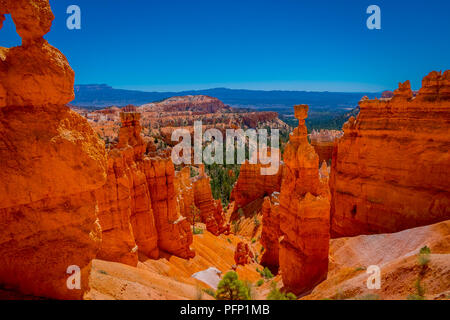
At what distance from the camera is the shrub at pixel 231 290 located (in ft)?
22.7

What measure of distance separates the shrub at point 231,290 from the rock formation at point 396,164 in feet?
46.7

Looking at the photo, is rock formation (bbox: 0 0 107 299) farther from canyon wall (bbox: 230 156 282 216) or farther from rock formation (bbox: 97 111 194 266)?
canyon wall (bbox: 230 156 282 216)

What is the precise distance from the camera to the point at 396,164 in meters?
18.2

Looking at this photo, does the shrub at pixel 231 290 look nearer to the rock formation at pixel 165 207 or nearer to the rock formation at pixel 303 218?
the rock formation at pixel 303 218

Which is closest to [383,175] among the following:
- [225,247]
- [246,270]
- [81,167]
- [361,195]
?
[361,195]

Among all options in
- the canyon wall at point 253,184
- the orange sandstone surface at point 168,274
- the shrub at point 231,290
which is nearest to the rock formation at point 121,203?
the orange sandstone surface at point 168,274

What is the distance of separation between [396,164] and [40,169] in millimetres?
19122

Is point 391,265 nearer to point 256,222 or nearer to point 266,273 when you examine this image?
point 266,273

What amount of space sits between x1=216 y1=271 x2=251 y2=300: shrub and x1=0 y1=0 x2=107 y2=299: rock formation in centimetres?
314

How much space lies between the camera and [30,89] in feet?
19.8

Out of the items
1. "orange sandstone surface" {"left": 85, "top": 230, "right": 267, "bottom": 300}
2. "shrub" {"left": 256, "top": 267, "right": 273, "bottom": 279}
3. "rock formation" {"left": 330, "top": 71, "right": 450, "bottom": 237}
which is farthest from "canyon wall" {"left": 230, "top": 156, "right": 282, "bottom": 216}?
"shrub" {"left": 256, "top": 267, "right": 273, "bottom": 279}

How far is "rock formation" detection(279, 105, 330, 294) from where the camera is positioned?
13.2m

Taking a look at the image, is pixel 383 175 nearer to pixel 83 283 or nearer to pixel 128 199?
pixel 128 199

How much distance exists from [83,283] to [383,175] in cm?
1854
